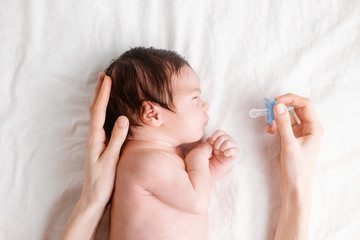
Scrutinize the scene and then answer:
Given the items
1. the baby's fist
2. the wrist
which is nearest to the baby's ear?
the baby's fist

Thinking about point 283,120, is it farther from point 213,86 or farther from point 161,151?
point 161,151

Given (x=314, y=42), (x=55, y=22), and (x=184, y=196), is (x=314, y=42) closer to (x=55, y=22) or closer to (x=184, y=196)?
(x=184, y=196)

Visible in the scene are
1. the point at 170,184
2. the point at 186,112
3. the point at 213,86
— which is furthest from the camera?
the point at 213,86

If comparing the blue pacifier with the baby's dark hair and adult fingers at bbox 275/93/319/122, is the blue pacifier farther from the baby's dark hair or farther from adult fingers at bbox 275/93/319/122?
the baby's dark hair

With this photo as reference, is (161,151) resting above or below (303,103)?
below

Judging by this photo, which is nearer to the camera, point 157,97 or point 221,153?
point 157,97

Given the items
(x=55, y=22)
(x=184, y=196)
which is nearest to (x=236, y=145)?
(x=184, y=196)

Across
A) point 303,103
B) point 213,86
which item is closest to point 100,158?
point 213,86

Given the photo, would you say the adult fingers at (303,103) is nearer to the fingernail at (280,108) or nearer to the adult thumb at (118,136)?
the fingernail at (280,108)

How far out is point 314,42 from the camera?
150 cm

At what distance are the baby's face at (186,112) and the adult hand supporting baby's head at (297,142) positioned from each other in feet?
Result: 0.92

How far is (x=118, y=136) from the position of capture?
1.27 meters

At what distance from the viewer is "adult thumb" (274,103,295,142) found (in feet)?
4.22

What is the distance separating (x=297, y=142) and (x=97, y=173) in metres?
0.73
